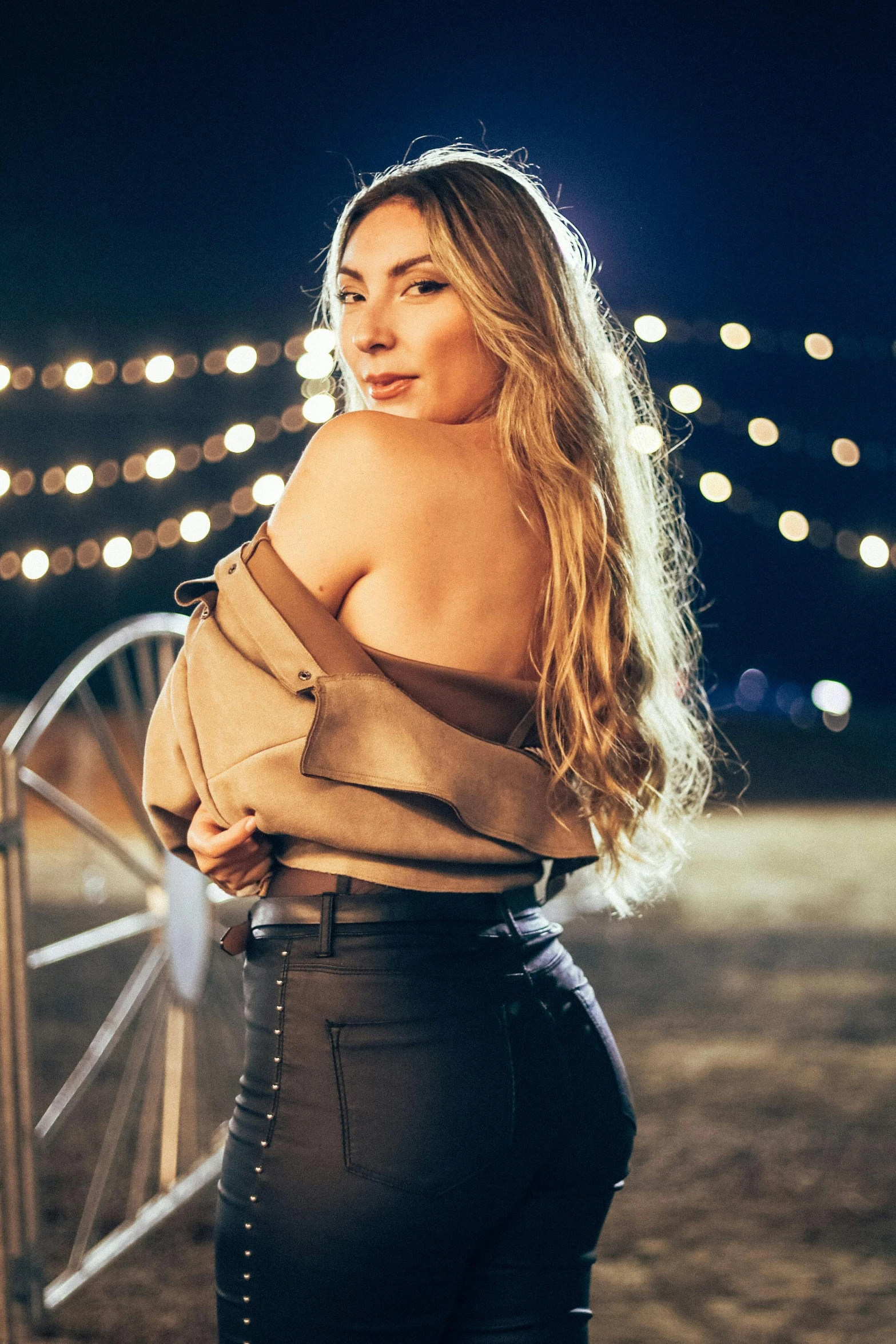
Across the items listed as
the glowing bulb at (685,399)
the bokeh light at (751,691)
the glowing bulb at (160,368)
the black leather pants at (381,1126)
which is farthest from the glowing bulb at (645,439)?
the bokeh light at (751,691)

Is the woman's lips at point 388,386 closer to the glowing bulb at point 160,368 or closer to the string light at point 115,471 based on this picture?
the string light at point 115,471

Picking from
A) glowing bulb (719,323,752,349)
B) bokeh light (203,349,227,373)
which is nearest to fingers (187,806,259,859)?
bokeh light (203,349,227,373)

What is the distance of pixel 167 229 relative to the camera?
4223 mm

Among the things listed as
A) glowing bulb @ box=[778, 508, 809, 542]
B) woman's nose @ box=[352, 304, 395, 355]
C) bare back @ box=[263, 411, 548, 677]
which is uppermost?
glowing bulb @ box=[778, 508, 809, 542]

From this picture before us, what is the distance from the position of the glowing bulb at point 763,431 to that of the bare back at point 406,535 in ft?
11.9

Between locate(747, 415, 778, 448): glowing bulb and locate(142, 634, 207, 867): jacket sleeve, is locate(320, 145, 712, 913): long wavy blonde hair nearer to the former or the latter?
locate(142, 634, 207, 867): jacket sleeve

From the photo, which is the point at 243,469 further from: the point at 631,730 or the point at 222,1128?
the point at 631,730

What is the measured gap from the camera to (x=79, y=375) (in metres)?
1.77

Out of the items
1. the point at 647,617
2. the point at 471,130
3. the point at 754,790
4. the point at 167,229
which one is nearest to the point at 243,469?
the point at 167,229

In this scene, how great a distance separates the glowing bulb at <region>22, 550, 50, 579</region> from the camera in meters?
1.92

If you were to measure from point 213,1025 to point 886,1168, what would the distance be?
1953mm

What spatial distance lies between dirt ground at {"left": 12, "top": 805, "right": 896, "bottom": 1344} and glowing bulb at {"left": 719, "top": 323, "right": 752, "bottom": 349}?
80.4 inches

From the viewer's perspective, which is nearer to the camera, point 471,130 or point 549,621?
point 549,621

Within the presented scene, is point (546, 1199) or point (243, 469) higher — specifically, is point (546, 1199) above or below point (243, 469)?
below
